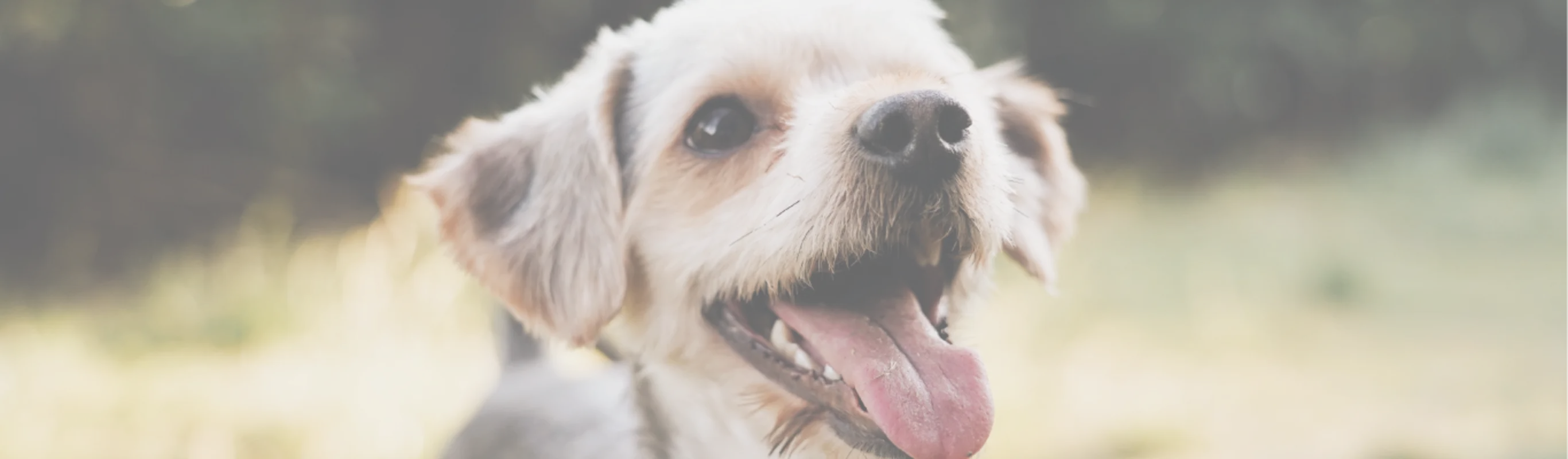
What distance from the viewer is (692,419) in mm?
2414

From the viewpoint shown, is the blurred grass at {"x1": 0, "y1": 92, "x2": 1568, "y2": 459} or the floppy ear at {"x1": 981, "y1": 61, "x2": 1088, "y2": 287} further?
the blurred grass at {"x1": 0, "y1": 92, "x2": 1568, "y2": 459}

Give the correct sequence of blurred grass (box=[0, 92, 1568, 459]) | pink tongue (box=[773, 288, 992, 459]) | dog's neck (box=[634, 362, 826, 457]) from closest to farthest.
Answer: pink tongue (box=[773, 288, 992, 459]), dog's neck (box=[634, 362, 826, 457]), blurred grass (box=[0, 92, 1568, 459])

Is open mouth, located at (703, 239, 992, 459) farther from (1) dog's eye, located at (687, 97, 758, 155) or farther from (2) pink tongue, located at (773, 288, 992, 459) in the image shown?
(1) dog's eye, located at (687, 97, 758, 155)

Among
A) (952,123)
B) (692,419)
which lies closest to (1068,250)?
(692,419)

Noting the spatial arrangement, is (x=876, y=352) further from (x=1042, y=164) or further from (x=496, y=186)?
(x=496, y=186)

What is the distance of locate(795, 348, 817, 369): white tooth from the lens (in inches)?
86.4

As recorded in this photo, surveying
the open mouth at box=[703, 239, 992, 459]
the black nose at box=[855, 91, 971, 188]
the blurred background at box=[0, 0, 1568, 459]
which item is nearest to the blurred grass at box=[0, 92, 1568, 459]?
the blurred background at box=[0, 0, 1568, 459]

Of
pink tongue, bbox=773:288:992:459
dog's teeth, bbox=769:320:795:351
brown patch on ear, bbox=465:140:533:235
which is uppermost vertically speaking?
brown patch on ear, bbox=465:140:533:235

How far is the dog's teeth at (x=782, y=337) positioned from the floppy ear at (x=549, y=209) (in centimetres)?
31

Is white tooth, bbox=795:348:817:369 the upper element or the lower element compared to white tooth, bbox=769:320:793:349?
lower

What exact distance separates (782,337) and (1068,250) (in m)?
4.01

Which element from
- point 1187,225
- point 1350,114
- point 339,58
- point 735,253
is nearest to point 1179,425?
point 735,253

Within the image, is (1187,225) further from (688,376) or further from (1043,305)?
(688,376)

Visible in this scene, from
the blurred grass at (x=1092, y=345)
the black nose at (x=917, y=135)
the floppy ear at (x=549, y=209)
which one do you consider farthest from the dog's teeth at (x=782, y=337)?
the blurred grass at (x=1092, y=345)
